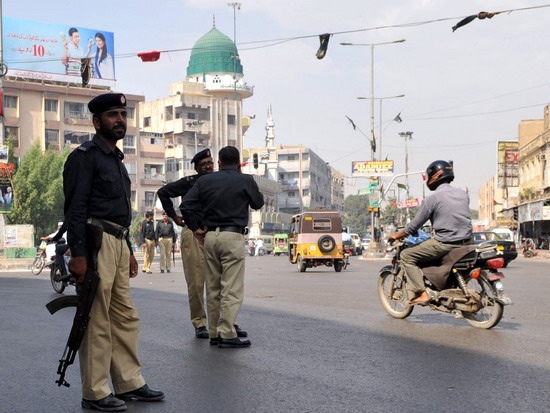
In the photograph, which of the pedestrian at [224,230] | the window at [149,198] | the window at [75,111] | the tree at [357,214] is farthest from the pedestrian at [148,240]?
the tree at [357,214]

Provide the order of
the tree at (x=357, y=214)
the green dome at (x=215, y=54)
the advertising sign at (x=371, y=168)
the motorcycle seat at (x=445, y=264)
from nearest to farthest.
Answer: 1. the motorcycle seat at (x=445, y=264)
2. the advertising sign at (x=371, y=168)
3. the green dome at (x=215, y=54)
4. the tree at (x=357, y=214)

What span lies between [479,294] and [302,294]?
19.8 feet

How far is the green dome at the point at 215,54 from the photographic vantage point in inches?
4311

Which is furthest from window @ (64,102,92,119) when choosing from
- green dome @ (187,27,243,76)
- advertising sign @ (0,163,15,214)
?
advertising sign @ (0,163,15,214)

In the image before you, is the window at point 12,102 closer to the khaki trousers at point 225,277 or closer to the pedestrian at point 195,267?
the pedestrian at point 195,267

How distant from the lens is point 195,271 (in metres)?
8.36

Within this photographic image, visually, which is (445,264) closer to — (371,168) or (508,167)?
(371,168)

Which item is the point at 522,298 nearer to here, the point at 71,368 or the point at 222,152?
the point at 222,152

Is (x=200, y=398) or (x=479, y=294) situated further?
(x=479, y=294)

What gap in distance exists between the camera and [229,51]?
112m

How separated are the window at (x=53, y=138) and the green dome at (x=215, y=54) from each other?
36.2 metres

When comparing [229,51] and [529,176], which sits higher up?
[229,51]

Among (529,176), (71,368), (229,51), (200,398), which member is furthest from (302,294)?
(229,51)

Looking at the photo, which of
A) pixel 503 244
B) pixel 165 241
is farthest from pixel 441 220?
pixel 503 244
